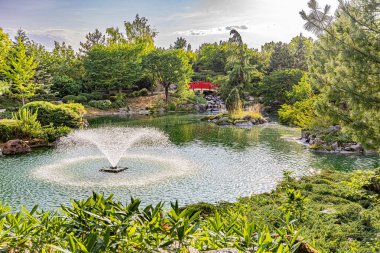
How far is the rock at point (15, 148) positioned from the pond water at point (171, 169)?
0.70m

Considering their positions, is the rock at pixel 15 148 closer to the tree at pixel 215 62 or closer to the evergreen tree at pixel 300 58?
the evergreen tree at pixel 300 58

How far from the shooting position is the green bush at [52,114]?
1980 centimetres

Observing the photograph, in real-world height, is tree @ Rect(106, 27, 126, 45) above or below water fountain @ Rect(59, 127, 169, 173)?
above

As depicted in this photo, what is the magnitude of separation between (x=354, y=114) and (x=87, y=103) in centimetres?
3640

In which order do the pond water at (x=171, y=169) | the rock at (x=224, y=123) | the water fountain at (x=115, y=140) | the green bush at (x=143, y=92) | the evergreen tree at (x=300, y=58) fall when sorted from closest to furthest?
the pond water at (x=171, y=169), the water fountain at (x=115, y=140), the rock at (x=224, y=123), the evergreen tree at (x=300, y=58), the green bush at (x=143, y=92)

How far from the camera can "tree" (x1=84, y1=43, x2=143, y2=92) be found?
41969 mm

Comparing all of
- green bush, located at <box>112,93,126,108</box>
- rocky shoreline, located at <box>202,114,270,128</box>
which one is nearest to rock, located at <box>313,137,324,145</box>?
rocky shoreline, located at <box>202,114,270,128</box>

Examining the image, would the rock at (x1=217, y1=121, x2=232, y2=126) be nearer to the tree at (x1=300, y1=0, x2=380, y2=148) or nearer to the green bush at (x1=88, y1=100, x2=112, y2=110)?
the green bush at (x1=88, y1=100, x2=112, y2=110)

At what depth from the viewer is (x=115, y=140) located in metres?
18.7

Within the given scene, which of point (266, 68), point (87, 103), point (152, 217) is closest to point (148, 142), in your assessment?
point (152, 217)

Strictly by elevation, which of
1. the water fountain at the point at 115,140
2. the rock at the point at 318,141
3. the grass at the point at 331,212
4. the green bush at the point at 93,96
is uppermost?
the green bush at the point at 93,96

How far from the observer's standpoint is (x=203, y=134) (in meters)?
21.6

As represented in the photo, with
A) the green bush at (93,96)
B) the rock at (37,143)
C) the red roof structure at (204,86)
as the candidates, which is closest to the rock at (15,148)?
the rock at (37,143)

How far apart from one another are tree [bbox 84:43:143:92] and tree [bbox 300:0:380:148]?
3787 cm
